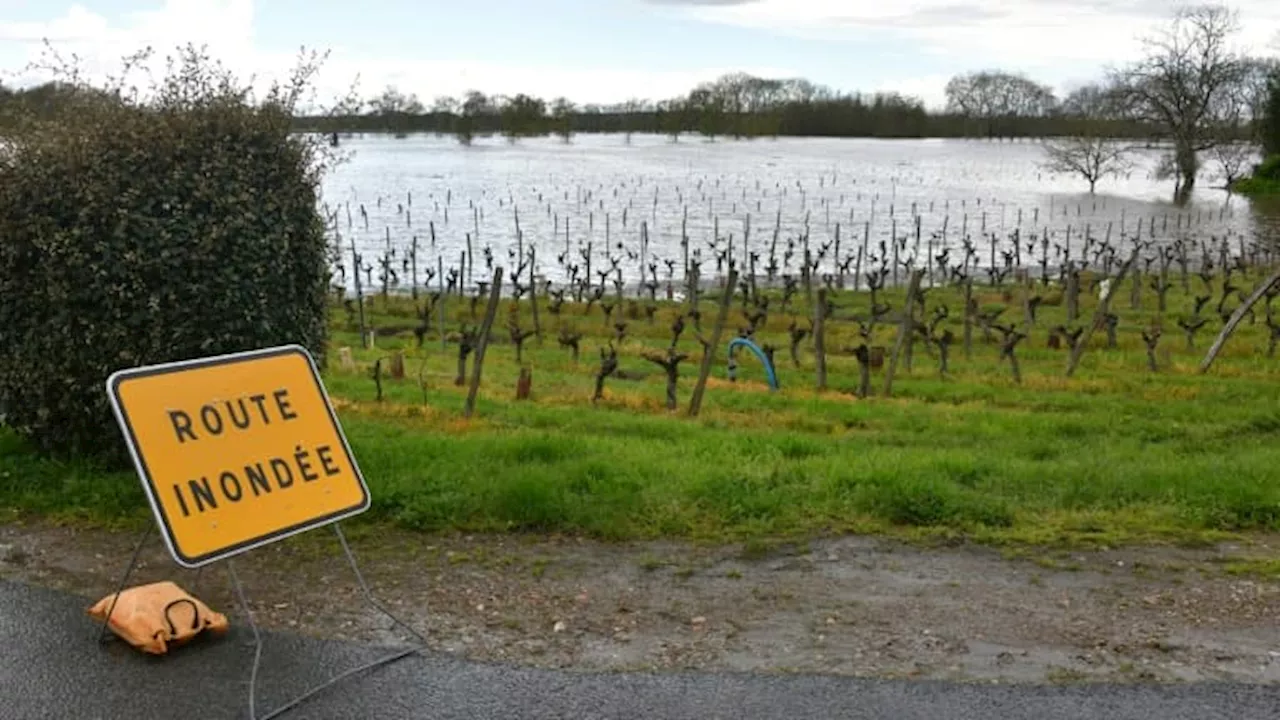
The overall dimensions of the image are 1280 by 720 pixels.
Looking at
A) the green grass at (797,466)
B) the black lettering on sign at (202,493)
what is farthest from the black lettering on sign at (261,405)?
the green grass at (797,466)

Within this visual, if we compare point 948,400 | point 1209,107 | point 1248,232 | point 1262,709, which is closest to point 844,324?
point 948,400

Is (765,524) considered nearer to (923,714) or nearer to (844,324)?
(923,714)

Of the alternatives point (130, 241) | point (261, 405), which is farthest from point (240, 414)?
point (130, 241)

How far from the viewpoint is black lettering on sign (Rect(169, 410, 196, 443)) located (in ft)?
16.4

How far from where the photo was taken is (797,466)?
8.00 metres

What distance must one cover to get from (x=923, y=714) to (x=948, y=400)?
36.7 ft

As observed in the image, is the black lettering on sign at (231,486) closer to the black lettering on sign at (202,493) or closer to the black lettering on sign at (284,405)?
the black lettering on sign at (202,493)

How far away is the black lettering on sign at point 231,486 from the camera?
16.5 feet

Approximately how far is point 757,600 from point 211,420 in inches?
102

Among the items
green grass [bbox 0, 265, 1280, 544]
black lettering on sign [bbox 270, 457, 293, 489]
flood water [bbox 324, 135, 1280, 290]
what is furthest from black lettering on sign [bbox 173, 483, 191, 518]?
flood water [bbox 324, 135, 1280, 290]

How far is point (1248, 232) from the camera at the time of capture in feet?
178

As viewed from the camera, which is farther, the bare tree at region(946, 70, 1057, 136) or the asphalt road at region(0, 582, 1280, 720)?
the bare tree at region(946, 70, 1057, 136)

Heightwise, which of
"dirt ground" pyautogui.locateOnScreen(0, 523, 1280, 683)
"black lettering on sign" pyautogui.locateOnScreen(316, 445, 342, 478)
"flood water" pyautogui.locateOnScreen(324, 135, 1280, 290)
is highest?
"black lettering on sign" pyautogui.locateOnScreen(316, 445, 342, 478)

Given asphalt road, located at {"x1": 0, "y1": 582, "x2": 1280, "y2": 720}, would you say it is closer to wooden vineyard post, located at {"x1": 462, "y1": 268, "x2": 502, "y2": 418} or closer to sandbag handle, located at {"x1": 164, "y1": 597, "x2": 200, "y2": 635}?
sandbag handle, located at {"x1": 164, "y1": 597, "x2": 200, "y2": 635}
